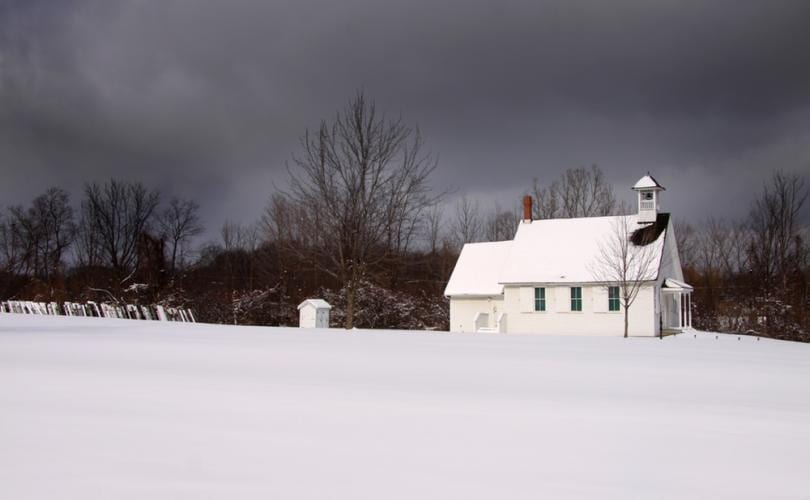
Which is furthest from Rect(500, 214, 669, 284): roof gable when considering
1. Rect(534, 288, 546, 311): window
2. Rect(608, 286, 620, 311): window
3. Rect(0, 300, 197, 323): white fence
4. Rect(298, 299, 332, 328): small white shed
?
Rect(0, 300, 197, 323): white fence

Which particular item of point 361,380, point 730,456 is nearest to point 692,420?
point 730,456

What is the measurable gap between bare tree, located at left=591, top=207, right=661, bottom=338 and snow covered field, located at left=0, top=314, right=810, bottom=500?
83.7 ft

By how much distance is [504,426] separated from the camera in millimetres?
5855

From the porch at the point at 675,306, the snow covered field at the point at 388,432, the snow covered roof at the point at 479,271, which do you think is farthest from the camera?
the snow covered roof at the point at 479,271

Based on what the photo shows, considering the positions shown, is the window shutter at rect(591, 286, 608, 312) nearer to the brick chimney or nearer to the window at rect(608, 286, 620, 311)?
the window at rect(608, 286, 620, 311)

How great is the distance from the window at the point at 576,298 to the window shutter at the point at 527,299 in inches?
83.2

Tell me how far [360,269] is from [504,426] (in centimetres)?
2609

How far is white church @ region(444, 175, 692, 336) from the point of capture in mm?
36469

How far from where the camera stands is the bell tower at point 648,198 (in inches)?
1506

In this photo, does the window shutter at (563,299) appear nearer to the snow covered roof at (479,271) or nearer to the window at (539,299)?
the window at (539,299)

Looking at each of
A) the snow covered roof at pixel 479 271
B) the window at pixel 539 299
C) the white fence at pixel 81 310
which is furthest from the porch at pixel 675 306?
the white fence at pixel 81 310

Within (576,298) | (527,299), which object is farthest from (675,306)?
(527,299)

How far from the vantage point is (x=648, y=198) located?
3869 cm

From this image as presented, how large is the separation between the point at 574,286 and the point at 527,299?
2595mm
